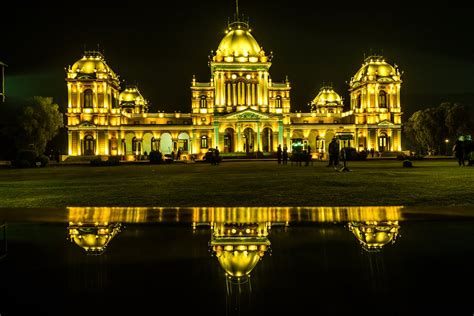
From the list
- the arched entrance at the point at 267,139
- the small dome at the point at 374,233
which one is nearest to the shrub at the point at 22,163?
the small dome at the point at 374,233

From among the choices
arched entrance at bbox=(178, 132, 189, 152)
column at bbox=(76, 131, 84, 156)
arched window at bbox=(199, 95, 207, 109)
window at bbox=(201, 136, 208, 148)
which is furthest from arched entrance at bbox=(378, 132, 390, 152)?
column at bbox=(76, 131, 84, 156)

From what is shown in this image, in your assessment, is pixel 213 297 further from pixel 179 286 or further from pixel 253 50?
pixel 253 50

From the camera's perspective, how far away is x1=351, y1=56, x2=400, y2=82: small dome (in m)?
81.2

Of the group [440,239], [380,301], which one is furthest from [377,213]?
[380,301]

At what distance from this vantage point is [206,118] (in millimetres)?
80062

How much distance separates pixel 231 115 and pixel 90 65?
2462 cm

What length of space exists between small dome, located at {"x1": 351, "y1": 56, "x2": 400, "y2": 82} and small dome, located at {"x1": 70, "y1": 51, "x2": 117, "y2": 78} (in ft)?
146

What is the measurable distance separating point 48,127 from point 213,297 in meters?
71.7

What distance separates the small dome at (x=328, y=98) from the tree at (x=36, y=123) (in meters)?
55.5

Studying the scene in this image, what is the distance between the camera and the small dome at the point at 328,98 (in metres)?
101

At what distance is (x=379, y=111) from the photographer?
268 feet

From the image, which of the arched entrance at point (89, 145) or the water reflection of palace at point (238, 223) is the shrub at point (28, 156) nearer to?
the arched entrance at point (89, 145)

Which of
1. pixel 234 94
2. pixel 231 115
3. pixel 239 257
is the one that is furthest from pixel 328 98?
pixel 239 257

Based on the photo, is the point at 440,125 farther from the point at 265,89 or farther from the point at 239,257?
the point at 239,257
